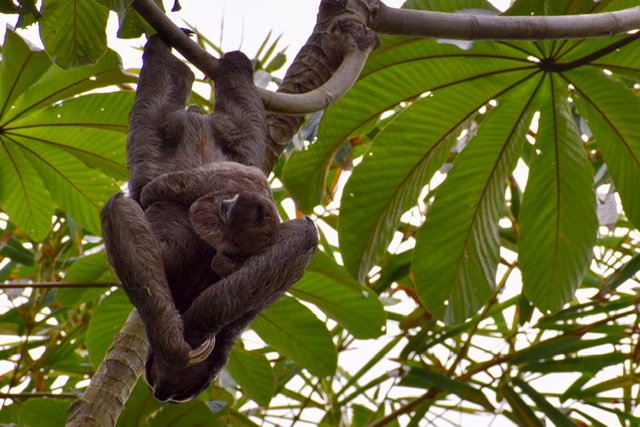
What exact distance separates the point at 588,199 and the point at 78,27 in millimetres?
1941

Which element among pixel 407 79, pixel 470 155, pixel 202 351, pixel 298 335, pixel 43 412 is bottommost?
pixel 202 351

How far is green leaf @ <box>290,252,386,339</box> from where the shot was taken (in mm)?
3645

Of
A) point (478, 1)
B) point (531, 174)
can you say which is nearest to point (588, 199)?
point (531, 174)

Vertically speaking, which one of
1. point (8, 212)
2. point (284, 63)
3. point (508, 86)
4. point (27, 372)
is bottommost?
point (27, 372)

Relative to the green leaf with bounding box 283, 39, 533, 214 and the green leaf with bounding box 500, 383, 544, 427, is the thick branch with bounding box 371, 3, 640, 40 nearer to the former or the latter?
the green leaf with bounding box 283, 39, 533, 214

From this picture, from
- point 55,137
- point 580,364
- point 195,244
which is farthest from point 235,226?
point 580,364

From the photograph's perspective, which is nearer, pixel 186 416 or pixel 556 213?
pixel 186 416

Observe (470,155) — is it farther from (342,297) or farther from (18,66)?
(18,66)

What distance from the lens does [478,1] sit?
3.20 m

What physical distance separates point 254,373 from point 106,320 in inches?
25.6

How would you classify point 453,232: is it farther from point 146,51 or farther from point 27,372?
point 27,372

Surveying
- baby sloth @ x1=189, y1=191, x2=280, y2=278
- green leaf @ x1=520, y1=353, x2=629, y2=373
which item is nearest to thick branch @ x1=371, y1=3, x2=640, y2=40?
baby sloth @ x1=189, y1=191, x2=280, y2=278

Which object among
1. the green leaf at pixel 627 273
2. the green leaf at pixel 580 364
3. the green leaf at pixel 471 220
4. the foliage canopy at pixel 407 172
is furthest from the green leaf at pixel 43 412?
the green leaf at pixel 627 273

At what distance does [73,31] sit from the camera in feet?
9.02
